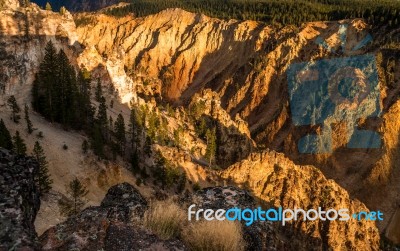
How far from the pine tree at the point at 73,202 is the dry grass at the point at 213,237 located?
856 inches

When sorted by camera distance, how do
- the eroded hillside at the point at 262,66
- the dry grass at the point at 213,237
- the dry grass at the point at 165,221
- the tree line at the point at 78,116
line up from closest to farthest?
1. the dry grass at the point at 213,237
2. the dry grass at the point at 165,221
3. the tree line at the point at 78,116
4. the eroded hillside at the point at 262,66

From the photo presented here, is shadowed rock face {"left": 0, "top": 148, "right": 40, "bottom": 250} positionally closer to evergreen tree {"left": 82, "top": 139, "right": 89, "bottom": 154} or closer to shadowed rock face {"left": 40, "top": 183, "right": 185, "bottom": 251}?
shadowed rock face {"left": 40, "top": 183, "right": 185, "bottom": 251}

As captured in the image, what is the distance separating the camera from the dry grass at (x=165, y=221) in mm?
7695

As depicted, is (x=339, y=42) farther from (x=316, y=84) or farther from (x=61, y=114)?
(x=61, y=114)

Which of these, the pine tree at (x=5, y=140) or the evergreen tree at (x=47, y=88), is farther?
the evergreen tree at (x=47, y=88)

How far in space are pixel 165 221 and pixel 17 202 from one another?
2.83m

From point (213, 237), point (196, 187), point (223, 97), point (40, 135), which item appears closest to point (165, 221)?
point (213, 237)

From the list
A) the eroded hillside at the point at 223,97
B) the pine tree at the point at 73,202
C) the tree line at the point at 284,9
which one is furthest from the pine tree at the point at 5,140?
the tree line at the point at 284,9

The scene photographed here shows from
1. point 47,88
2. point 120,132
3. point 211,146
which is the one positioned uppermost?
point 47,88

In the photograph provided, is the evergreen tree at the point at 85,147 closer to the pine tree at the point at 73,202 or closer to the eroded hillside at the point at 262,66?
the pine tree at the point at 73,202

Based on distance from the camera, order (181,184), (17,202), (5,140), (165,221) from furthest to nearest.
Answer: (181,184) → (5,140) → (165,221) → (17,202)

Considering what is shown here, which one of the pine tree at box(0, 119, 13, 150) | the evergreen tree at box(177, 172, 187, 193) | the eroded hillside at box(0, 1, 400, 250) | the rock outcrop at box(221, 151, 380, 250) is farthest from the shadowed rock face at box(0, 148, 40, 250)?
the rock outcrop at box(221, 151, 380, 250)

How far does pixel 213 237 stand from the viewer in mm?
7684

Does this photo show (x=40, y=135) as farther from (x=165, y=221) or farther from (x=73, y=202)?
(x=165, y=221)
